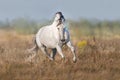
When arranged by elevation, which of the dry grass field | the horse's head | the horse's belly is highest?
the horse's head

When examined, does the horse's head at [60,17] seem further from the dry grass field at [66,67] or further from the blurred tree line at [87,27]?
the blurred tree line at [87,27]

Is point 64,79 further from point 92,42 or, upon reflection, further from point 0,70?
point 92,42

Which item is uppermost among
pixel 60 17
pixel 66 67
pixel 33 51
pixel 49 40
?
pixel 60 17

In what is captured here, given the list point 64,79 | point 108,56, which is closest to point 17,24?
point 108,56

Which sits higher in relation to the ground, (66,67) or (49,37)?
(49,37)

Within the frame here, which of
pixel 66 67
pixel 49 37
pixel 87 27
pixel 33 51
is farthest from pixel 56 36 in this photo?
pixel 87 27

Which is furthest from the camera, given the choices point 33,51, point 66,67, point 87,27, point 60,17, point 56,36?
point 87,27

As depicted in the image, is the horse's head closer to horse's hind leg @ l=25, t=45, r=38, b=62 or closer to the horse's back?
the horse's back

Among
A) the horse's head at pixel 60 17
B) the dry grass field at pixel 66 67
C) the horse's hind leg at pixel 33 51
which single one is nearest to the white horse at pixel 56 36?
the horse's head at pixel 60 17

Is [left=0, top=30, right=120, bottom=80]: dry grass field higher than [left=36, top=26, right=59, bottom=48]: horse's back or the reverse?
the reverse

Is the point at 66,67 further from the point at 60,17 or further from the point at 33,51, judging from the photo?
the point at 33,51

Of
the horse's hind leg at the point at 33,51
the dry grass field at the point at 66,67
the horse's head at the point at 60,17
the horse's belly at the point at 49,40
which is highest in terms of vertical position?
the horse's head at the point at 60,17

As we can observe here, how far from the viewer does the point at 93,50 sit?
61.9 feet

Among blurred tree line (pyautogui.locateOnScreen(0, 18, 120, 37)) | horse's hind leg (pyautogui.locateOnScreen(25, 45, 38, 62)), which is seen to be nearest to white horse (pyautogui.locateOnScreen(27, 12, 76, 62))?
horse's hind leg (pyautogui.locateOnScreen(25, 45, 38, 62))
